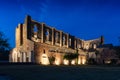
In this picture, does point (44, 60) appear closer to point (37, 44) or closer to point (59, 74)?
point (37, 44)

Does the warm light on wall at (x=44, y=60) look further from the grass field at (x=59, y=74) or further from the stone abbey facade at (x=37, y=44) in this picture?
the grass field at (x=59, y=74)


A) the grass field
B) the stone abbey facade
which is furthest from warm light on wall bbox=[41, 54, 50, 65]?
the grass field

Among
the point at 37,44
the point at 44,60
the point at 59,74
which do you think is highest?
the point at 37,44

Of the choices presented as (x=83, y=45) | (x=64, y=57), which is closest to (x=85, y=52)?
(x=83, y=45)

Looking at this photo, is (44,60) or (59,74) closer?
(59,74)

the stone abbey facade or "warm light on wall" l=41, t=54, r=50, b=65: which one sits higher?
the stone abbey facade

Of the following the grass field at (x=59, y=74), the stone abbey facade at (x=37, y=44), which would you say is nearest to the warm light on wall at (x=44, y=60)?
the stone abbey facade at (x=37, y=44)

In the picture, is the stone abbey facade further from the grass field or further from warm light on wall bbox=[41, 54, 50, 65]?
the grass field

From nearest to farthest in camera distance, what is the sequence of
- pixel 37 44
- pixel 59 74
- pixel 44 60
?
pixel 59 74, pixel 37 44, pixel 44 60

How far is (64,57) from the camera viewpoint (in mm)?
71938

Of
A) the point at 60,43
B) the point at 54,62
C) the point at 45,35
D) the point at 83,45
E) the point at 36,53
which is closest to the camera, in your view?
the point at 36,53

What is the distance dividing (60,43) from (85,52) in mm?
14821

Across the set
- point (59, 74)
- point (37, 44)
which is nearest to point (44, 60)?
point (37, 44)

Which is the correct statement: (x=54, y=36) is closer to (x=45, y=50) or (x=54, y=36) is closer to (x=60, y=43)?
(x=60, y=43)
